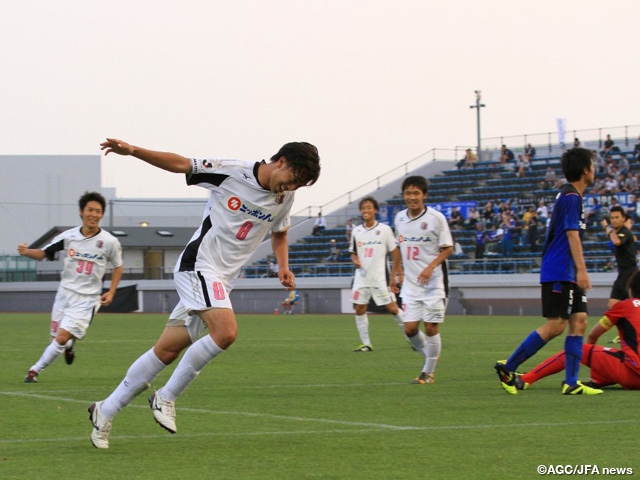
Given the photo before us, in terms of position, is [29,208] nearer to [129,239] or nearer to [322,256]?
[129,239]

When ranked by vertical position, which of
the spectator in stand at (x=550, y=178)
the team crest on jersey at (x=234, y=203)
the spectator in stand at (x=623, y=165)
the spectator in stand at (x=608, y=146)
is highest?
the spectator in stand at (x=608, y=146)

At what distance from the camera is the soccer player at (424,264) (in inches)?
476

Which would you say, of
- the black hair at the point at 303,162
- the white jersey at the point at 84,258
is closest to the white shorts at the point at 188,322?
the black hair at the point at 303,162

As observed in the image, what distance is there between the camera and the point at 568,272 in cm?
1021

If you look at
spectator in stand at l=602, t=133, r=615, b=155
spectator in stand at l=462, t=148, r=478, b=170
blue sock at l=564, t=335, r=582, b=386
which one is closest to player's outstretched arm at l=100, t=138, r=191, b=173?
blue sock at l=564, t=335, r=582, b=386

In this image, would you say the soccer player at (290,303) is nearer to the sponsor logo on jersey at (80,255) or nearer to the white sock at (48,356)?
the sponsor logo on jersey at (80,255)

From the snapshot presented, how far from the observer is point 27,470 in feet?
20.1

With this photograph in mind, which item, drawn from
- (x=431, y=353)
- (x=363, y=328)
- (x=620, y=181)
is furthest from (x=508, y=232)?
(x=431, y=353)

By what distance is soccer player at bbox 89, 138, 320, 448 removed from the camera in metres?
7.05

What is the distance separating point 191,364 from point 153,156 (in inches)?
52.9

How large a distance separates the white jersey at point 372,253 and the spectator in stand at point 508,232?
21.1 metres

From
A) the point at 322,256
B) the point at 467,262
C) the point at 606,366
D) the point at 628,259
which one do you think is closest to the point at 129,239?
the point at 322,256

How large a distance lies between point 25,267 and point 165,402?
50.1 metres

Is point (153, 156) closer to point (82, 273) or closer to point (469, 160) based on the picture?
point (82, 273)
